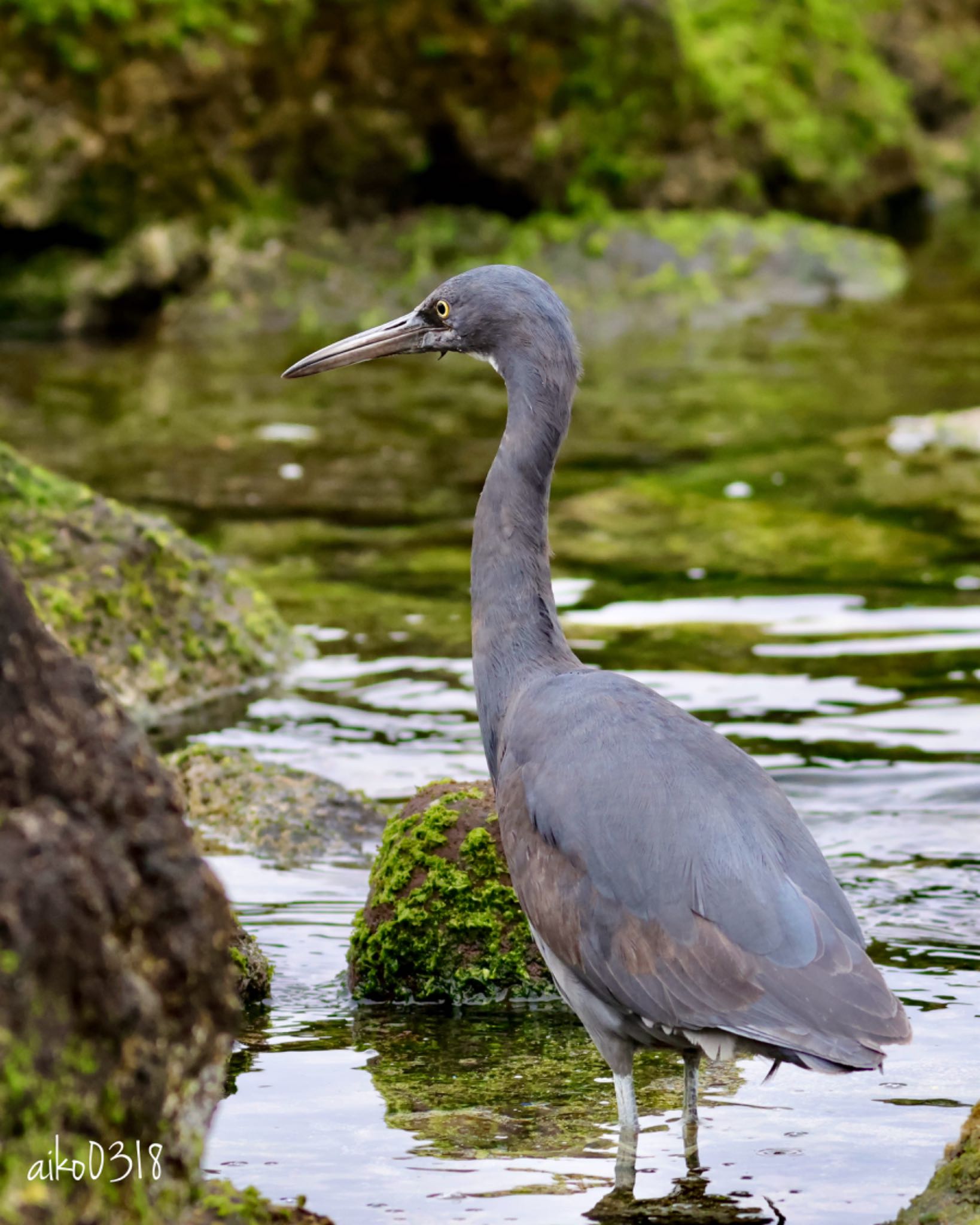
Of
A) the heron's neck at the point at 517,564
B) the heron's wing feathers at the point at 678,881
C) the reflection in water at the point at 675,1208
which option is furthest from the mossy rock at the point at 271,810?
the reflection in water at the point at 675,1208

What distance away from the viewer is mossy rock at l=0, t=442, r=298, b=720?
26.4ft

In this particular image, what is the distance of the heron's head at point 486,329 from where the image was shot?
5.43 meters

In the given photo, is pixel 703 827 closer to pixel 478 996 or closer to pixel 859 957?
pixel 859 957

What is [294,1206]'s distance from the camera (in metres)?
3.57

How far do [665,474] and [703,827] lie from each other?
8351 mm

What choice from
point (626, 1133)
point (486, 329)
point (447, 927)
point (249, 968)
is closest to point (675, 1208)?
point (626, 1133)

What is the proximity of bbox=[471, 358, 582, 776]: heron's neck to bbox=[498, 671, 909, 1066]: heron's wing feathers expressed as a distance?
0.38 meters

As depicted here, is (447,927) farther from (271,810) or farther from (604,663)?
(604,663)

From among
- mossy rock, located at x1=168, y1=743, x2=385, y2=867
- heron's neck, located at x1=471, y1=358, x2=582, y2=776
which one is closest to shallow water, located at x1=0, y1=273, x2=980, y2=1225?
mossy rock, located at x1=168, y1=743, x2=385, y2=867

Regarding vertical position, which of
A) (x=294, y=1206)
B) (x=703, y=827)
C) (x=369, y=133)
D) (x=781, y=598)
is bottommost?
(x=294, y=1206)

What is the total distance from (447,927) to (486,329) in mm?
1744

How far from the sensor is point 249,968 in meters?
5.18

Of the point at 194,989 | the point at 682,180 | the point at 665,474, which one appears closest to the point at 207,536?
the point at 665,474

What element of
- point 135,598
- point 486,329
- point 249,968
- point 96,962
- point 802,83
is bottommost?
point 249,968
